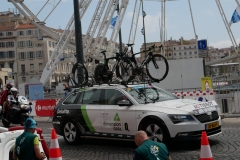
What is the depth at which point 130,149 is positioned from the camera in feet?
33.9

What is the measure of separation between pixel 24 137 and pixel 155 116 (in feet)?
14.4

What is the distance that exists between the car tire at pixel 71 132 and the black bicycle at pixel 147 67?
2.48 meters

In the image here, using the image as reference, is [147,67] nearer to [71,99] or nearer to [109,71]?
[109,71]

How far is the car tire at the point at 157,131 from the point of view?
376 inches

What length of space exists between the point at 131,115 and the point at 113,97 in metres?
1.02

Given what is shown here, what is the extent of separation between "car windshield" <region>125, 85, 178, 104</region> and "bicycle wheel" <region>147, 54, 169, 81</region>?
194cm

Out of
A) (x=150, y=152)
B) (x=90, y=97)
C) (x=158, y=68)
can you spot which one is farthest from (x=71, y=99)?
(x=150, y=152)

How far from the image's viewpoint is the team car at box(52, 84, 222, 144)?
31.1ft

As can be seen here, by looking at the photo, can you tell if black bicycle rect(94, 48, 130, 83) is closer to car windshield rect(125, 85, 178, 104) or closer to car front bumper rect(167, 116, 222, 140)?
car windshield rect(125, 85, 178, 104)

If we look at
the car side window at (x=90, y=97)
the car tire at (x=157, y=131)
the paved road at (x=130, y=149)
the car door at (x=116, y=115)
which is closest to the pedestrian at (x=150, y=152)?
the paved road at (x=130, y=149)

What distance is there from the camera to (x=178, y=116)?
9477 millimetres

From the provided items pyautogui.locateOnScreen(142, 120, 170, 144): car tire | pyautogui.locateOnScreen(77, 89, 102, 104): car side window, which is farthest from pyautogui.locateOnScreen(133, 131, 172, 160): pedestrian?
pyautogui.locateOnScreen(77, 89, 102, 104): car side window

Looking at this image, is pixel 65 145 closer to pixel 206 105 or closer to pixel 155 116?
A: pixel 155 116

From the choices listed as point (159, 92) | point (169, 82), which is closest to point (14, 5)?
point (169, 82)
